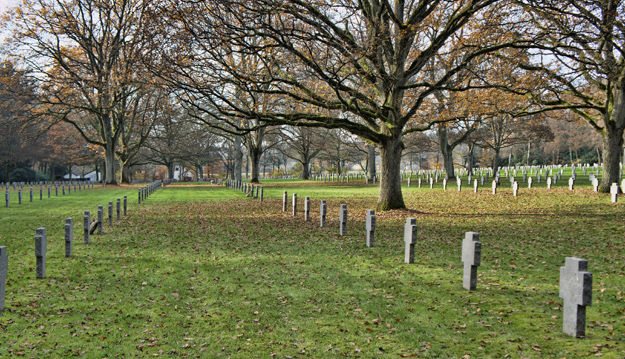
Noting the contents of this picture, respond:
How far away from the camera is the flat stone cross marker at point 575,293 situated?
15.8ft

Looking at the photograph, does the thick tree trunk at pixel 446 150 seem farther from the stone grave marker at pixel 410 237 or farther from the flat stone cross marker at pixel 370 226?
the stone grave marker at pixel 410 237

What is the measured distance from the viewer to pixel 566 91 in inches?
817

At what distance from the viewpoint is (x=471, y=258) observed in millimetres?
6957

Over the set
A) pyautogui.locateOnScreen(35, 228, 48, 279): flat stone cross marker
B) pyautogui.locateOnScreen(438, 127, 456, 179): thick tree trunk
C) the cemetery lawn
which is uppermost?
pyautogui.locateOnScreen(438, 127, 456, 179): thick tree trunk

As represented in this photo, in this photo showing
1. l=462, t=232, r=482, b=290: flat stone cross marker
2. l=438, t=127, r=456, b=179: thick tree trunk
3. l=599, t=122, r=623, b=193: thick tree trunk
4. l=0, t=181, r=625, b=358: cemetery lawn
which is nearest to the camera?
l=0, t=181, r=625, b=358: cemetery lawn

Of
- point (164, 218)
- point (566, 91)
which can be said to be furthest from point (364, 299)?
point (566, 91)

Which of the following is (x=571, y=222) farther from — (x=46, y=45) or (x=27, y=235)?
(x=46, y=45)

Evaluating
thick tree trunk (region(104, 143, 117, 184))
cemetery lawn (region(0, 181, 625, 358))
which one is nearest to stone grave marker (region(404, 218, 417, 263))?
cemetery lawn (region(0, 181, 625, 358))

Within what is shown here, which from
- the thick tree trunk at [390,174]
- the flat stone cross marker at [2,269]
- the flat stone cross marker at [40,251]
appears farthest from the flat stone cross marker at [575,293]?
the thick tree trunk at [390,174]

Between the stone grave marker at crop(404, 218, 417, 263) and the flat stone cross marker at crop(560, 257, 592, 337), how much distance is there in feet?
12.1

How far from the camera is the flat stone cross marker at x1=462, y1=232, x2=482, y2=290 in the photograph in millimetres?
6852

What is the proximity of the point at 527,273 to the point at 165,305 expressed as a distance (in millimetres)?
6974

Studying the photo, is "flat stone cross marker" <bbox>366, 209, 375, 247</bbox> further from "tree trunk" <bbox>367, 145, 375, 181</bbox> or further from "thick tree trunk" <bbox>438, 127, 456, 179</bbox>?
"tree trunk" <bbox>367, 145, 375, 181</bbox>

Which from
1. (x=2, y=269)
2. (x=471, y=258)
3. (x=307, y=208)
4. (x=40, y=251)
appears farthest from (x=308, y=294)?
(x=307, y=208)
